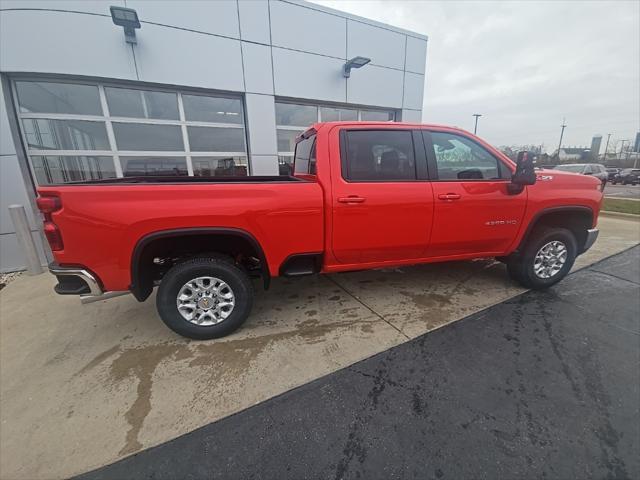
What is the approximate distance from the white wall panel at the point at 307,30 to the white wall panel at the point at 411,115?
234 centimetres

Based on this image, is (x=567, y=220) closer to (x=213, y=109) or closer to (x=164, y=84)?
(x=213, y=109)

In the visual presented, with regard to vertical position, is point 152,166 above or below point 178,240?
above

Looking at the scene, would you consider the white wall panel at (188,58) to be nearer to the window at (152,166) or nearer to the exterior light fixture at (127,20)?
the exterior light fixture at (127,20)

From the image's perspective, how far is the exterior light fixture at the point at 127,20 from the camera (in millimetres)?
4363

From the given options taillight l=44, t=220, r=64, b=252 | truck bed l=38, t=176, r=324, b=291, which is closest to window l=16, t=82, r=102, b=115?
truck bed l=38, t=176, r=324, b=291

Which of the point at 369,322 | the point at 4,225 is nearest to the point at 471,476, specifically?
the point at 369,322

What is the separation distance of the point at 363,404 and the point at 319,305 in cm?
149

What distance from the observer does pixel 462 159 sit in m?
3.15

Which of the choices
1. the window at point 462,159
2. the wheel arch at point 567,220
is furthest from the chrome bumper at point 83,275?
the wheel arch at point 567,220

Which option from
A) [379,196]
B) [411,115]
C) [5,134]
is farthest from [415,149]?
[5,134]

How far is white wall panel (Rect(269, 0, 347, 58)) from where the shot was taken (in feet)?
19.0

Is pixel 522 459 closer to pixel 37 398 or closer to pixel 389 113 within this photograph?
pixel 37 398

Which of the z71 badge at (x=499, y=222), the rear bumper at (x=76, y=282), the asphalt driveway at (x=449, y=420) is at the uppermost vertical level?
the z71 badge at (x=499, y=222)

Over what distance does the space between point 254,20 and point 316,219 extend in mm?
5321
